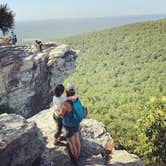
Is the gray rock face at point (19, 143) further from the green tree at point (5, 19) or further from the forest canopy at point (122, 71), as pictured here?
the forest canopy at point (122, 71)

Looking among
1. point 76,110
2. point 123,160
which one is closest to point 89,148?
point 123,160

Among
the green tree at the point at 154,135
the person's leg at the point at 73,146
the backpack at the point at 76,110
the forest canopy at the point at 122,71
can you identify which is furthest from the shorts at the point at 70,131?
the forest canopy at the point at 122,71

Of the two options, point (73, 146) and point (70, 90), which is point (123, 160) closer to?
point (73, 146)

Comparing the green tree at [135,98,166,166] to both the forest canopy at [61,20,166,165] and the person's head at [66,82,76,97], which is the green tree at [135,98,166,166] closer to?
the forest canopy at [61,20,166,165]

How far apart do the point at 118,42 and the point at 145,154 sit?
320ft

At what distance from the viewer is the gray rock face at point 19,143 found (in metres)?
11.6

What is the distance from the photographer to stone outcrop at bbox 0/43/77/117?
19.6m

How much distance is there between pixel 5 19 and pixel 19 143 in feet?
36.2

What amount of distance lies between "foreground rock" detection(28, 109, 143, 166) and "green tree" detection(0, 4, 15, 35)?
20.2 feet

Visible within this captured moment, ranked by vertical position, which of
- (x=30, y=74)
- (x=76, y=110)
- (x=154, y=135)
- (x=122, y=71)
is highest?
(x=76, y=110)

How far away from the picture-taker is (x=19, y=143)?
1191cm

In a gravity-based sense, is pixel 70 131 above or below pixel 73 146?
above

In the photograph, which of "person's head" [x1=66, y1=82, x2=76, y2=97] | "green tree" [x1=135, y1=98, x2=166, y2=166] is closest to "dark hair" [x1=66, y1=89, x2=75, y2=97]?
"person's head" [x1=66, y1=82, x2=76, y2=97]

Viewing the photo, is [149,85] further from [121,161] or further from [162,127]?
[121,161]
